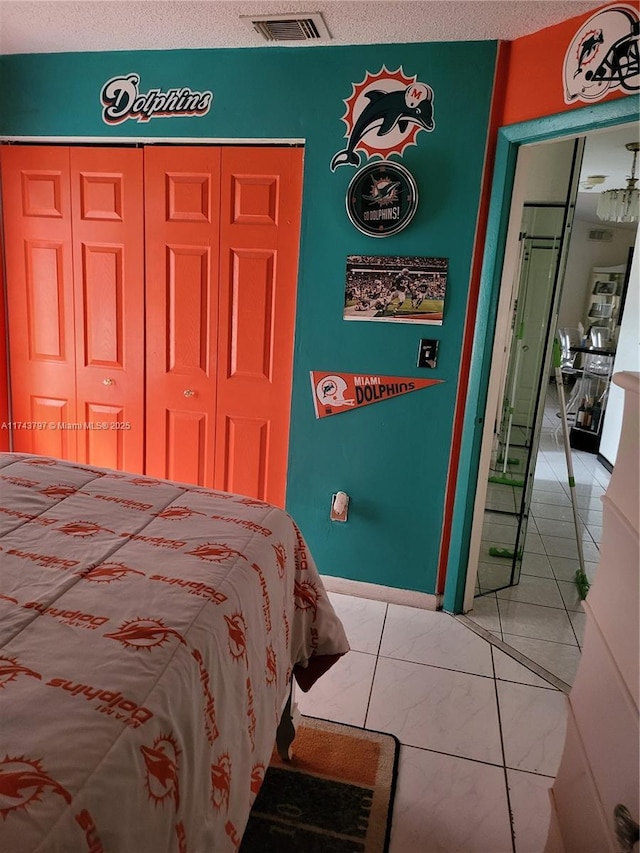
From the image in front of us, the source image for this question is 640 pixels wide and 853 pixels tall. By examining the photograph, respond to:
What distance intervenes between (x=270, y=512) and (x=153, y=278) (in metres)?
1.71

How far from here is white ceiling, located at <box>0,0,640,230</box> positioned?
2.07 m

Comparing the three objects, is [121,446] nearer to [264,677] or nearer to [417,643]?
[417,643]

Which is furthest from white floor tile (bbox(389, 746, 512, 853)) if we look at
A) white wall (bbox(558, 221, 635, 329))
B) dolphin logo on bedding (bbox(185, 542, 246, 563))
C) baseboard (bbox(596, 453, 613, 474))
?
white wall (bbox(558, 221, 635, 329))

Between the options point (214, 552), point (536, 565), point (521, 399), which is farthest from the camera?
point (521, 399)

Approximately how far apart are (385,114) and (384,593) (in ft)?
7.27

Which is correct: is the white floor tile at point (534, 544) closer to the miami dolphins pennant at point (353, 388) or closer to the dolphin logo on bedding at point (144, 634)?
the miami dolphins pennant at point (353, 388)

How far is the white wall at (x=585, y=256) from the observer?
9.35 m

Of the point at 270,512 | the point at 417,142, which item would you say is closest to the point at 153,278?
the point at 417,142

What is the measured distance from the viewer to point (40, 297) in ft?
10.0

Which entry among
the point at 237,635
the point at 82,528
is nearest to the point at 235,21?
the point at 82,528

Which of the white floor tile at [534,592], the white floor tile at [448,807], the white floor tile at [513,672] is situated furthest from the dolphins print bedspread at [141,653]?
the white floor tile at [534,592]

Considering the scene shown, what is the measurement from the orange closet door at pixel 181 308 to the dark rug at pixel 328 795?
1481 millimetres

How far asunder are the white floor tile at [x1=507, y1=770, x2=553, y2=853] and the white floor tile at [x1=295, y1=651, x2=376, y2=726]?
0.54 m

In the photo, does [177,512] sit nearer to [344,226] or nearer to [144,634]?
[144,634]
